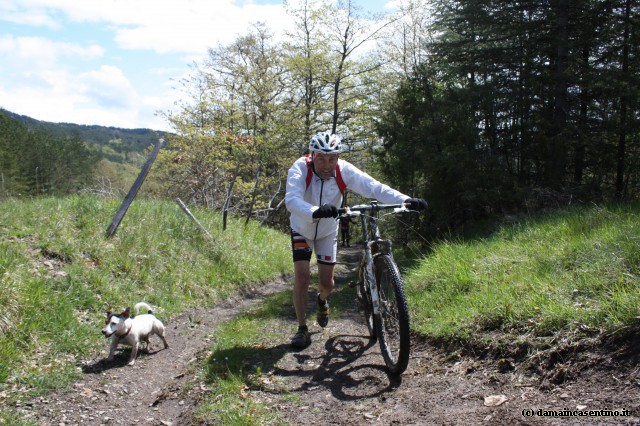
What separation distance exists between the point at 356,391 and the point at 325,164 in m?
2.25

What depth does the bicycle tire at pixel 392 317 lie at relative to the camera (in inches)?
143

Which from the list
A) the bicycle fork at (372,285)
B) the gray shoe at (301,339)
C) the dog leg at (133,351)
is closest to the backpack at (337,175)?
the bicycle fork at (372,285)

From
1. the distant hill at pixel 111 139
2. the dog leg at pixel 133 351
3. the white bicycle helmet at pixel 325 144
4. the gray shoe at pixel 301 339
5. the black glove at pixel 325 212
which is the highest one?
the distant hill at pixel 111 139

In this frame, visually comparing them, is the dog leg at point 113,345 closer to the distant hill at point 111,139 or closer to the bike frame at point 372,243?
the bike frame at point 372,243

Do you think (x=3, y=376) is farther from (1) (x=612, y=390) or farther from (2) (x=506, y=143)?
(2) (x=506, y=143)

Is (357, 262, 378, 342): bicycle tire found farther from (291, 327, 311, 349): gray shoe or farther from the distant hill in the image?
the distant hill

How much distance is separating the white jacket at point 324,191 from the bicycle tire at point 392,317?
Result: 2.22 feet

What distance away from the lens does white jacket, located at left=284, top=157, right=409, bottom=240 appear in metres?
4.57

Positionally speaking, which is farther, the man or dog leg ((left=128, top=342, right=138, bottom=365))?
dog leg ((left=128, top=342, right=138, bottom=365))

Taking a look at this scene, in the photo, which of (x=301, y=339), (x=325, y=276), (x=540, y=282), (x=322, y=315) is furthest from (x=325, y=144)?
(x=540, y=282)

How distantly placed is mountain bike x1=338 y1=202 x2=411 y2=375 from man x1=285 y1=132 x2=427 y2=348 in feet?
1.30

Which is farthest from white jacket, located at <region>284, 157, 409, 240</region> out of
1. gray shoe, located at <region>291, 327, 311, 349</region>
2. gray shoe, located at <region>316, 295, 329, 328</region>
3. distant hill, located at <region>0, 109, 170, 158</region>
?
distant hill, located at <region>0, 109, 170, 158</region>

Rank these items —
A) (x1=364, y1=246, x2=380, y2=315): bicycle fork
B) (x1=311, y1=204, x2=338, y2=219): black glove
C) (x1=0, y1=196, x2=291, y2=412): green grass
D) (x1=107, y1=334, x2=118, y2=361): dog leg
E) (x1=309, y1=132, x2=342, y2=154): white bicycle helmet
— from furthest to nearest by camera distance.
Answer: (x1=107, y1=334, x2=118, y2=361): dog leg → (x1=309, y1=132, x2=342, y2=154): white bicycle helmet → (x1=0, y1=196, x2=291, y2=412): green grass → (x1=364, y1=246, x2=380, y2=315): bicycle fork → (x1=311, y1=204, x2=338, y2=219): black glove

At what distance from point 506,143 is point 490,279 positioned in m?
8.57
